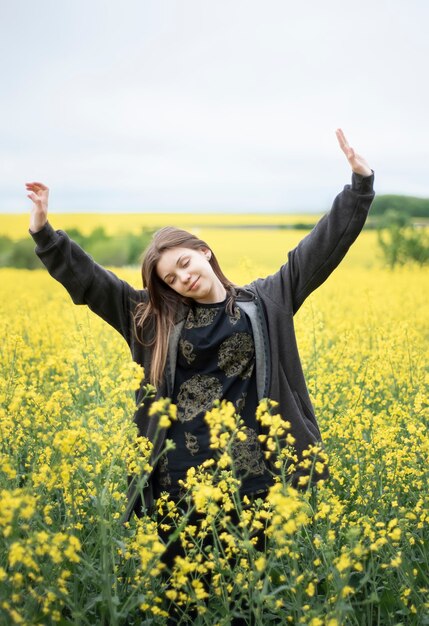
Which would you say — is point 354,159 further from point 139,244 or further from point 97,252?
point 139,244

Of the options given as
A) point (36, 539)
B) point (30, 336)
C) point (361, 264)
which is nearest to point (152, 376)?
point (36, 539)

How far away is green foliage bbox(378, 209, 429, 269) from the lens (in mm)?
16031

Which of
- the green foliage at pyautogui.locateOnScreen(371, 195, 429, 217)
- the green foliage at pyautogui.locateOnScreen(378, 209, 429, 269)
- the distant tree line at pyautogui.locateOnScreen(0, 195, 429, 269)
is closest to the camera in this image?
the green foliage at pyautogui.locateOnScreen(378, 209, 429, 269)

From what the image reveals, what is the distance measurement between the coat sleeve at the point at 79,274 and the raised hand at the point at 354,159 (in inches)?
41.6

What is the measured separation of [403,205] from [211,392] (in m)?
17.1

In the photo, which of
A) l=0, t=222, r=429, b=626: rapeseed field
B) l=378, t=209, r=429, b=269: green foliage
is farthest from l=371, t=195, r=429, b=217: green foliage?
l=0, t=222, r=429, b=626: rapeseed field

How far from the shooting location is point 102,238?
17844mm

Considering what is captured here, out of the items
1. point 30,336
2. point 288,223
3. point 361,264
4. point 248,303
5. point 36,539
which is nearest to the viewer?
point 36,539

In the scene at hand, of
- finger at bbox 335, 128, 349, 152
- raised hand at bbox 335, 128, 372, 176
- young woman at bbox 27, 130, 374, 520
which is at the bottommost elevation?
young woman at bbox 27, 130, 374, 520

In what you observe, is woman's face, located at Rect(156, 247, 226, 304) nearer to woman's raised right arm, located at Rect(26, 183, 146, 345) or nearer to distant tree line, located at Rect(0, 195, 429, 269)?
woman's raised right arm, located at Rect(26, 183, 146, 345)

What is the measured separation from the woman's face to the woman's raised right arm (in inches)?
9.0

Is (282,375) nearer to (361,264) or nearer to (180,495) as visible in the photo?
(180,495)

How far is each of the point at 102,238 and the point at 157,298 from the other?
591 inches

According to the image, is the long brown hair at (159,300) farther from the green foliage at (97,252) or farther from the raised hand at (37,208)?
the green foliage at (97,252)
